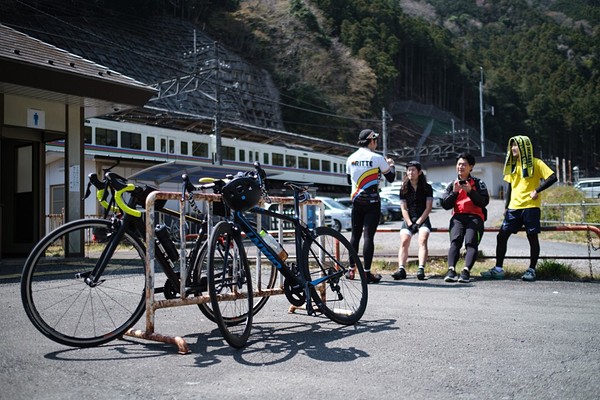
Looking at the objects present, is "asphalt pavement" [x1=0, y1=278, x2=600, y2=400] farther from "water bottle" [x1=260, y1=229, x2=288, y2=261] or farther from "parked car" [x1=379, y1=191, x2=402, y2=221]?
"parked car" [x1=379, y1=191, x2=402, y2=221]

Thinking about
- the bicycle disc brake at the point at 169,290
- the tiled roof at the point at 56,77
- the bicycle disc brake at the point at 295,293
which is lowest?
the bicycle disc brake at the point at 295,293

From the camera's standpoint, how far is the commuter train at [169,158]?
2031cm

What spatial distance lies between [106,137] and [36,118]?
49.1 ft

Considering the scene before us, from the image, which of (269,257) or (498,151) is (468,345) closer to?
(269,257)

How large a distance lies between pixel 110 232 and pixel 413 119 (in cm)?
9531

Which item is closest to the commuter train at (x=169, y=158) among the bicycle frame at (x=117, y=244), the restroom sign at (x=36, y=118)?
the restroom sign at (x=36, y=118)

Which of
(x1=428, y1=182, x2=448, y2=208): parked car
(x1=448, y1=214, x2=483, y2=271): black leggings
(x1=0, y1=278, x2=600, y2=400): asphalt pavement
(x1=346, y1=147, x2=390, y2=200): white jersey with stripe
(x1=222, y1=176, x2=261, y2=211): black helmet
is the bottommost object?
(x1=0, y1=278, x2=600, y2=400): asphalt pavement

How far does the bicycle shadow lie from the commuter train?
15.3 metres

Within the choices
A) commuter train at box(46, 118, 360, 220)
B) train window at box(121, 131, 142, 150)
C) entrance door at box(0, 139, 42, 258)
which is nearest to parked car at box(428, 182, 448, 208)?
commuter train at box(46, 118, 360, 220)

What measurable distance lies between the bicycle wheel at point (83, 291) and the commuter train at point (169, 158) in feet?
50.5

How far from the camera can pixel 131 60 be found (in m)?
58.9

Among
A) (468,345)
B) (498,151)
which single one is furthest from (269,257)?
(498,151)

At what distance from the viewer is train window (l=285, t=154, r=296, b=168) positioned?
121ft

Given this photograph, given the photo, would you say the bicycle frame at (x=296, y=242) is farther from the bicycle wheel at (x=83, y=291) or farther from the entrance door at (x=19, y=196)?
the entrance door at (x=19, y=196)
